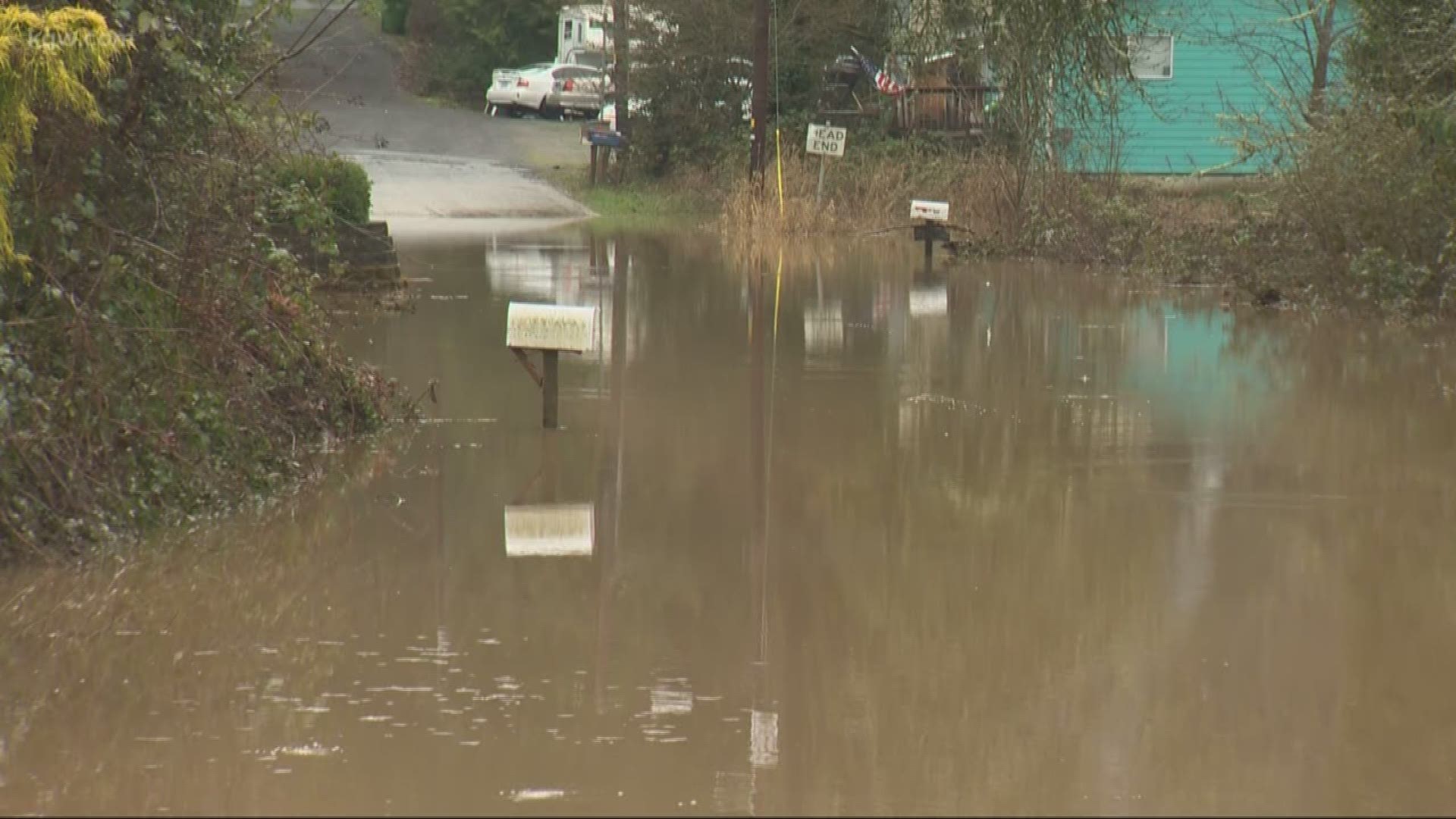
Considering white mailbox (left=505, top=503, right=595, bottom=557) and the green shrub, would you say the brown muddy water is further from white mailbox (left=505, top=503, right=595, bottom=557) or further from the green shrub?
the green shrub

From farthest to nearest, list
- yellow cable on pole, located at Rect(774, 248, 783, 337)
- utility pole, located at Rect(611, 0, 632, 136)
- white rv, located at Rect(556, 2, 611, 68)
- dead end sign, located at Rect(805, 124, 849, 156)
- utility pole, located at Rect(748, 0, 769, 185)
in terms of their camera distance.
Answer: white rv, located at Rect(556, 2, 611, 68) < utility pole, located at Rect(611, 0, 632, 136) < utility pole, located at Rect(748, 0, 769, 185) < dead end sign, located at Rect(805, 124, 849, 156) < yellow cable on pole, located at Rect(774, 248, 783, 337)

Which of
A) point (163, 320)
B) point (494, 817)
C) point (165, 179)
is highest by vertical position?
point (165, 179)

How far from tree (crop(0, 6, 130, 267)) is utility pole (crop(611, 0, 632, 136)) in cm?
3640

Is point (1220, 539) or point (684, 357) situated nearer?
point (1220, 539)

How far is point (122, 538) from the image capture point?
9.42 metres

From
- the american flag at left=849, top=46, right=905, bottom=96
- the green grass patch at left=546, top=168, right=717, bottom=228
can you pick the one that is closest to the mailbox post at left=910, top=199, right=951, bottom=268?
the green grass patch at left=546, top=168, right=717, bottom=228

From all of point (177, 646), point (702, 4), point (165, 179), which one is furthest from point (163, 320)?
point (702, 4)

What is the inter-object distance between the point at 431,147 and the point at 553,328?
126 feet

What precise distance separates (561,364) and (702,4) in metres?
27.3

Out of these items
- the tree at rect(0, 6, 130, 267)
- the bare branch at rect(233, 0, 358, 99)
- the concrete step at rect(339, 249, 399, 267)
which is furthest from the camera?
the concrete step at rect(339, 249, 399, 267)

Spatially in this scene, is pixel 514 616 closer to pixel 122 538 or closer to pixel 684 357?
pixel 122 538

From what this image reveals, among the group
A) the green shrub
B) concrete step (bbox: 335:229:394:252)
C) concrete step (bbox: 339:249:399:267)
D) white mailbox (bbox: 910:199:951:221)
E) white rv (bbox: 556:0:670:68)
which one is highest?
white rv (bbox: 556:0:670:68)

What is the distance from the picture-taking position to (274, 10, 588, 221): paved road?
3988cm

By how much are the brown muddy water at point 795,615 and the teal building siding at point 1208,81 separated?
2392 cm
